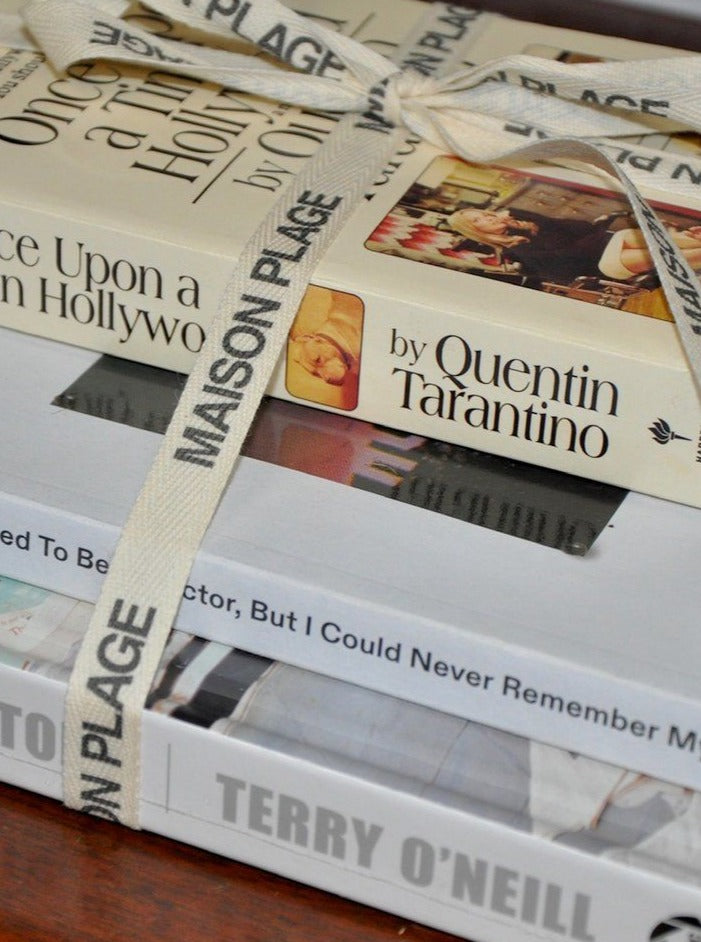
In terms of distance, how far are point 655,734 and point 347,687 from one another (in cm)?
9

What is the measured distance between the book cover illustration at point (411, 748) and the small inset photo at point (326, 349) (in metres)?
0.09

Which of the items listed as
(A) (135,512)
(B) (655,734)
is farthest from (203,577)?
(B) (655,734)

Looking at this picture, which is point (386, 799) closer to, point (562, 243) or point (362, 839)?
point (362, 839)

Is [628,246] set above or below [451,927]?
above

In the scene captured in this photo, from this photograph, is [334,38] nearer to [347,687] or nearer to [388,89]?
[388,89]

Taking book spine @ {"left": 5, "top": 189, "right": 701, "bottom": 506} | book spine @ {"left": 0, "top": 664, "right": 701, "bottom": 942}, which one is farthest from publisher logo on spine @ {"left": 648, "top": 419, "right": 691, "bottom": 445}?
book spine @ {"left": 0, "top": 664, "right": 701, "bottom": 942}

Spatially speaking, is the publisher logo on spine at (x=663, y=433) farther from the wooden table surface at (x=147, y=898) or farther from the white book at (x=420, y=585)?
the wooden table surface at (x=147, y=898)

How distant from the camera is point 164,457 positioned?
42cm

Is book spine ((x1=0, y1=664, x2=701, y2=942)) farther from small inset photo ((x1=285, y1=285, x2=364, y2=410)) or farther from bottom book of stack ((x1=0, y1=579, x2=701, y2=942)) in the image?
small inset photo ((x1=285, y1=285, x2=364, y2=410))

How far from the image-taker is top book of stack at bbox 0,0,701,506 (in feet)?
1.36

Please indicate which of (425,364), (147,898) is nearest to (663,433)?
(425,364)

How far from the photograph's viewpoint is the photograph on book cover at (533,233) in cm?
43

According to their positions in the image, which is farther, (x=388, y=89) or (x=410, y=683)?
(x=388, y=89)

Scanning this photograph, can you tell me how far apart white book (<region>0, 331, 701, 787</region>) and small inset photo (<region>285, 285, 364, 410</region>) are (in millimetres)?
16
